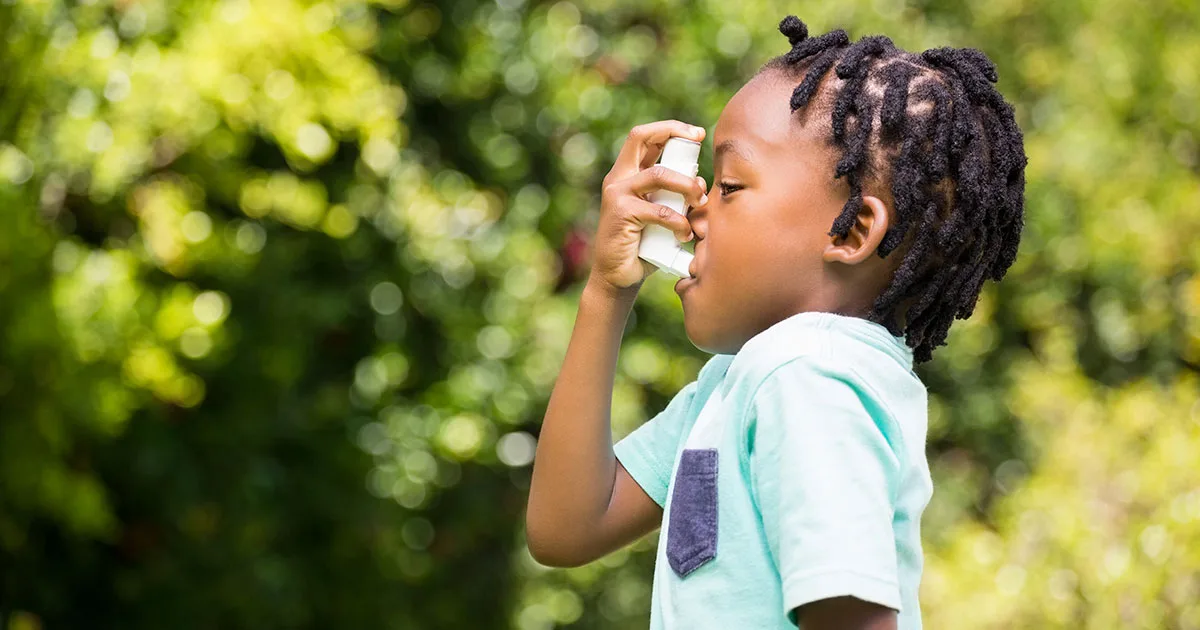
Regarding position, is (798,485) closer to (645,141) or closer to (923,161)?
(923,161)

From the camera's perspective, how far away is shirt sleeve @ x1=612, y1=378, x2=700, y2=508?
5.26ft

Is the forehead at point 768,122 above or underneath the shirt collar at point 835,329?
above

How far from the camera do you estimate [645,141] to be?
61.2 inches

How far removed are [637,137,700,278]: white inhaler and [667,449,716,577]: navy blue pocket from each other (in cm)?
23

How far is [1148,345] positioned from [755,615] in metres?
6.21

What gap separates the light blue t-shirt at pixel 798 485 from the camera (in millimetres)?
1218

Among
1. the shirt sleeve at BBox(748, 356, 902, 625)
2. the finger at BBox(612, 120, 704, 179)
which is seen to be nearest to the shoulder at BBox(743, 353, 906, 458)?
the shirt sleeve at BBox(748, 356, 902, 625)

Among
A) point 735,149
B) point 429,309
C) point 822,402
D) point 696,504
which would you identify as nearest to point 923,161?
point 735,149

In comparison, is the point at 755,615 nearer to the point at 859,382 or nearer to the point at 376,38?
the point at 859,382

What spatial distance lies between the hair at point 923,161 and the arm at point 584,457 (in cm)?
31

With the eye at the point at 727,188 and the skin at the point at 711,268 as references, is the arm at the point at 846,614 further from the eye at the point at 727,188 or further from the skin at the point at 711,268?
the eye at the point at 727,188

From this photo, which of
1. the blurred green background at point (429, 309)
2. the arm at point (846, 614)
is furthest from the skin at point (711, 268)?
the blurred green background at point (429, 309)

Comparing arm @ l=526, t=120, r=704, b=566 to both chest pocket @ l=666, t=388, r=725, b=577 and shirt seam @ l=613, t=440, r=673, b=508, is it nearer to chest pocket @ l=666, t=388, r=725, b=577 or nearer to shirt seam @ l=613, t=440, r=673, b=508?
shirt seam @ l=613, t=440, r=673, b=508

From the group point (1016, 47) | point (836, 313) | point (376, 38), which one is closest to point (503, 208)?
point (376, 38)
